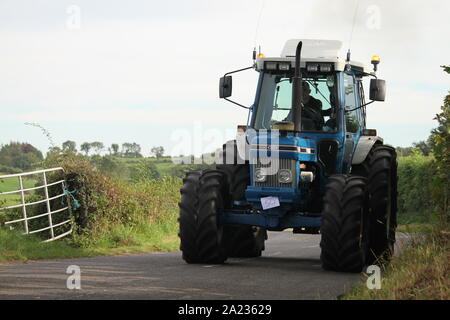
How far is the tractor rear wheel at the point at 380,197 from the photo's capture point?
1522cm

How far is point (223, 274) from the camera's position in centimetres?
1342

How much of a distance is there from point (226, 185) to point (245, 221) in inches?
29.1

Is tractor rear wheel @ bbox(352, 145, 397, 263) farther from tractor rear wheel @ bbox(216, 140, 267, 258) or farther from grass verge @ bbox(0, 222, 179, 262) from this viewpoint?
grass verge @ bbox(0, 222, 179, 262)

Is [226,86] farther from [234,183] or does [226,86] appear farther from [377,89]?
[377,89]

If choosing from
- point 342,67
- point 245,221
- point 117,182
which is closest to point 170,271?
point 245,221

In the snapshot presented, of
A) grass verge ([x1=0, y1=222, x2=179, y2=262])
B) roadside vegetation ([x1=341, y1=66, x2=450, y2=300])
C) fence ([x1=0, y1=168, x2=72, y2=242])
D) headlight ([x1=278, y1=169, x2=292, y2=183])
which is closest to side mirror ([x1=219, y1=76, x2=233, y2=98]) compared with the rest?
headlight ([x1=278, y1=169, x2=292, y2=183])

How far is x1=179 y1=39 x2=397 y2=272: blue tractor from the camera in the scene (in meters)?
14.1

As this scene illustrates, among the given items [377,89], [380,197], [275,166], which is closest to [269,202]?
[275,166]

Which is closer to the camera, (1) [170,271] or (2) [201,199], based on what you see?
(1) [170,271]

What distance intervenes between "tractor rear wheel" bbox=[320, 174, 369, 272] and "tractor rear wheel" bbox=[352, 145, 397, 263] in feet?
2.42

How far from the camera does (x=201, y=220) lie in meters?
14.8

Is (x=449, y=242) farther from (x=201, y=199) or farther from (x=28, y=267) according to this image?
(x=28, y=267)

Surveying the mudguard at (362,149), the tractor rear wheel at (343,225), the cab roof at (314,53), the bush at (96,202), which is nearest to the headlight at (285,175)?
the tractor rear wheel at (343,225)

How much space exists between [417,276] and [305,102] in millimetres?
5439
